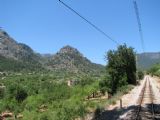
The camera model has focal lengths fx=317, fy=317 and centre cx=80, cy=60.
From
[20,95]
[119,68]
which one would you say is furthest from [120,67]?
[20,95]

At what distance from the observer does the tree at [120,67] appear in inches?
2452

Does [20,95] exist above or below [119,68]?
below

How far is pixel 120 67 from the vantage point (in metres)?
65.1

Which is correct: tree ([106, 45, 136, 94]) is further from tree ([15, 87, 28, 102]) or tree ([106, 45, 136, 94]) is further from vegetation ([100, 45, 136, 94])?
tree ([15, 87, 28, 102])

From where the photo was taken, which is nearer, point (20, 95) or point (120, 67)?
point (120, 67)

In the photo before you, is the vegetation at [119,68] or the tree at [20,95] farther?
the tree at [20,95]

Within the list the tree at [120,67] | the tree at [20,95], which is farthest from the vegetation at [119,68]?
the tree at [20,95]

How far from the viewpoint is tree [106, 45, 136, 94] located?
62.3 metres

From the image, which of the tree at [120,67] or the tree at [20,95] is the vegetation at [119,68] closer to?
the tree at [120,67]

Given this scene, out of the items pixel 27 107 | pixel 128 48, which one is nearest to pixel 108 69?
pixel 128 48

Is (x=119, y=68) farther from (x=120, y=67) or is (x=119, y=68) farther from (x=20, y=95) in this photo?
(x=20, y=95)

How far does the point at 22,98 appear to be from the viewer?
9875 centimetres

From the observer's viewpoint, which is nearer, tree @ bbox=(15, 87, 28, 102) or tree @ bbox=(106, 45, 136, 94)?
tree @ bbox=(106, 45, 136, 94)

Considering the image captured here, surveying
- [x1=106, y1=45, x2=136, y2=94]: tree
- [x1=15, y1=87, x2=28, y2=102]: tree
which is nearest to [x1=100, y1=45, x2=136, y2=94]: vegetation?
[x1=106, y1=45, x2=136, y2=94]: tree
